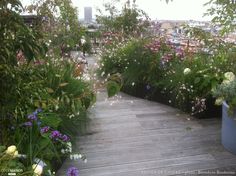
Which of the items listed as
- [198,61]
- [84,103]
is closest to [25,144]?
[84,103]

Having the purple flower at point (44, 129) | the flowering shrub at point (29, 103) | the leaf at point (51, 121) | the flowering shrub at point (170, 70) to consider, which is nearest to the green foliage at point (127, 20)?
the flowering shrub at point (170, 70)

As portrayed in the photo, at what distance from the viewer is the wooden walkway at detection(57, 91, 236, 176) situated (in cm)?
239

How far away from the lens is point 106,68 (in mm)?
5488

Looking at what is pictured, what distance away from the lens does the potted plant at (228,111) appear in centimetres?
256

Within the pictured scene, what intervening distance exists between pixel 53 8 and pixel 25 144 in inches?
130

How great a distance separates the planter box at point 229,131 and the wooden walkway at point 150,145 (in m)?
0.06

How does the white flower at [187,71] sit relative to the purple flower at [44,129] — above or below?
above

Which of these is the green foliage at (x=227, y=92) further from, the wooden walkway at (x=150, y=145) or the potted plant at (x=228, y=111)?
the wooden walkway at (x=150, y=145)

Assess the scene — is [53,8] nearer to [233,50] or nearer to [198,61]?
[198,61]

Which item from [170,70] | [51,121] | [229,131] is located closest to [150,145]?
[229,131]

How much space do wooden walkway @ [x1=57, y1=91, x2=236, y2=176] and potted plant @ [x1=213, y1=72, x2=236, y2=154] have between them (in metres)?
0.09

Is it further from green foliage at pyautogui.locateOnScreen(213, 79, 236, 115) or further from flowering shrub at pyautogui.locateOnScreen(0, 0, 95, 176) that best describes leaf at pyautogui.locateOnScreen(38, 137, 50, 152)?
green foliage at pyautogui.locateOnScreen(213, 79, 236, 115)

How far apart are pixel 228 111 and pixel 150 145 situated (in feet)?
2.38

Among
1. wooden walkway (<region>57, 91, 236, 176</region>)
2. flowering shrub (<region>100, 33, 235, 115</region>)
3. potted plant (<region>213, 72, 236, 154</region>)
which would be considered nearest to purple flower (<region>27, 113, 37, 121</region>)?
wooden walkway (<region>57, 91, 236, 176</region>)
